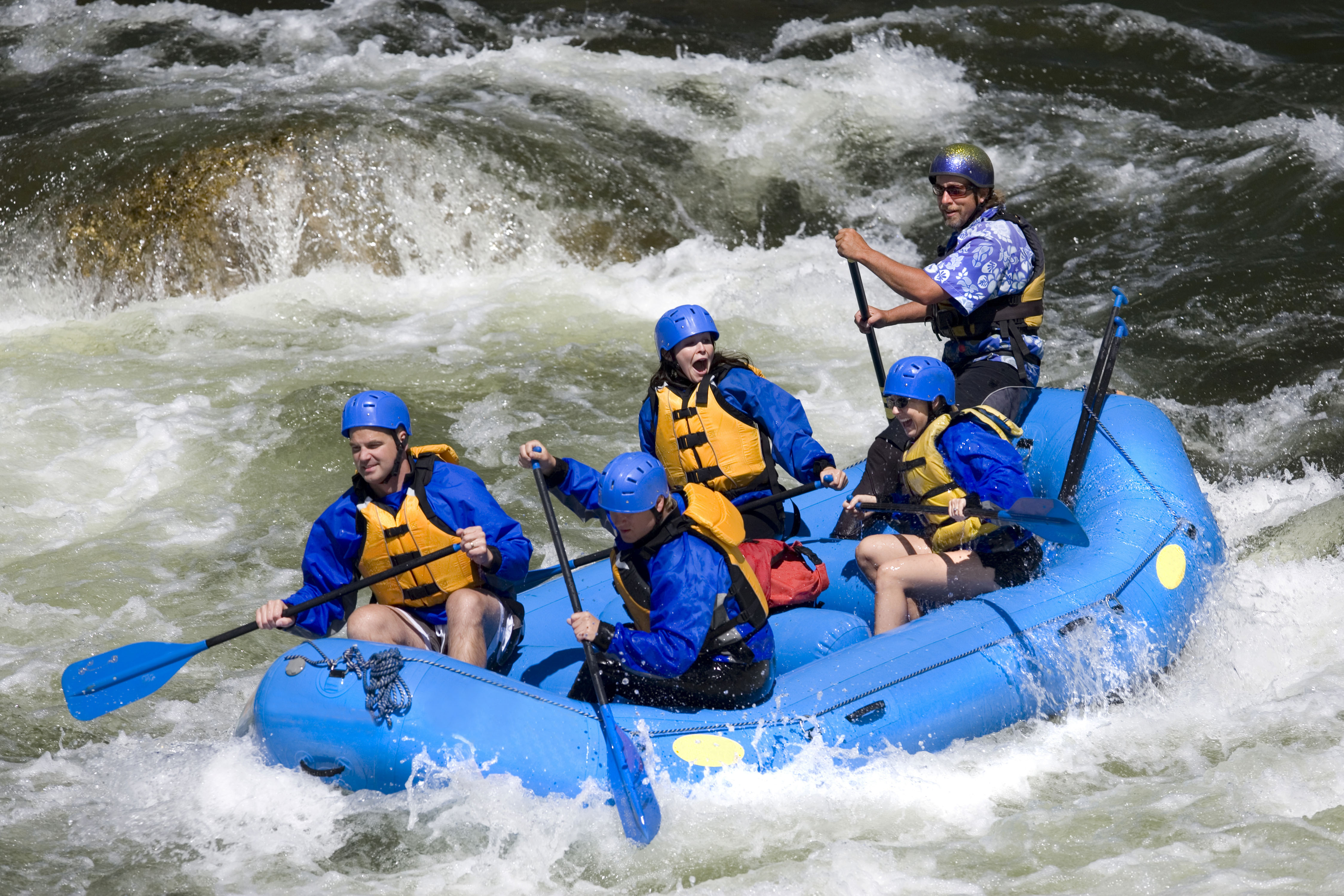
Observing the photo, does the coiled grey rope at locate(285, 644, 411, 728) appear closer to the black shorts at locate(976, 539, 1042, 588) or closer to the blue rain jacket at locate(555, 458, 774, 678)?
the blue rain jacket at locate(555, 458, 774, 678)

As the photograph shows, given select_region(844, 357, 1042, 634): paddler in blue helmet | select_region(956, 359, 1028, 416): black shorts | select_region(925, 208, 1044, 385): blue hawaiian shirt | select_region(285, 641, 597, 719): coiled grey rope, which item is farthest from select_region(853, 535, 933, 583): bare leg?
select_region(285, 641, 597, 719): coiled grey rope

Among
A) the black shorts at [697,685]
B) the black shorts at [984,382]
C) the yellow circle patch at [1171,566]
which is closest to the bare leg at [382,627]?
the black shorts at [697,685]

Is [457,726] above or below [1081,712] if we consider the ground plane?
above

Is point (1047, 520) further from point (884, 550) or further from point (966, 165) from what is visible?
point (966, 165)

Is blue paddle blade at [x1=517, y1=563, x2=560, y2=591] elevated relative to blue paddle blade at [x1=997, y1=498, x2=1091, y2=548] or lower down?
lower down

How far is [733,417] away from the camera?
4.45 m

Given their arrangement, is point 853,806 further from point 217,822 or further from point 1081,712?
point 217,822

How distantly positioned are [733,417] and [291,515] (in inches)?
106

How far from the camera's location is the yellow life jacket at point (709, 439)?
4.43m

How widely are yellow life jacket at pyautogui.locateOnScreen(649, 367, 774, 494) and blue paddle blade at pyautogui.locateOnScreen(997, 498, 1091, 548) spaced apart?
3.01 ft

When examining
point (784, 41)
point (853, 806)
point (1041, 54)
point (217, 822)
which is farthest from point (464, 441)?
point (1041, 54)

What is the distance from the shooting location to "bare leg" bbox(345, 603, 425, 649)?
3.92 metres

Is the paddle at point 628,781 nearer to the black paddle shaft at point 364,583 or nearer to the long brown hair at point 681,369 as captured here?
the black paddle shaft at point 364,583

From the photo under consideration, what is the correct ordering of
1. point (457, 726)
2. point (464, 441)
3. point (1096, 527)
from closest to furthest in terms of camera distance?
point (457, 726) < point (1096, 527) < point (464, 441)
